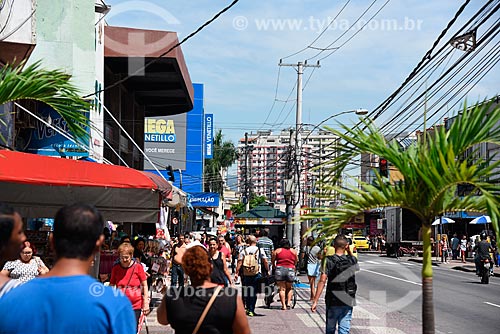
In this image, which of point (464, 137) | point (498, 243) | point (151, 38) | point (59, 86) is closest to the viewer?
point (498, 243)

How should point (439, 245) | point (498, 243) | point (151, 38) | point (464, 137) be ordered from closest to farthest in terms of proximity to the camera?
point (498, 243) < point (464, 137) < point (151, 38) < point (439, 245)

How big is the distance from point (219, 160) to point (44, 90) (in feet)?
262

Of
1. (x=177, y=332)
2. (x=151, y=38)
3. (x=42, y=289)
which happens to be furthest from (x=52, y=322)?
(x=151, y=38)

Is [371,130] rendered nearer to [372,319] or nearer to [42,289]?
[42,289]

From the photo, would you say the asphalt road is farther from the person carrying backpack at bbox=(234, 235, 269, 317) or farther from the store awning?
the store awning

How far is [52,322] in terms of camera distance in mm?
3223

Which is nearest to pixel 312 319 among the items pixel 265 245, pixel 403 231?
pixel 265 245

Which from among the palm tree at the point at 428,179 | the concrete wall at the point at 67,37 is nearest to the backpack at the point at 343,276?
the palm tree at the point at 428,179

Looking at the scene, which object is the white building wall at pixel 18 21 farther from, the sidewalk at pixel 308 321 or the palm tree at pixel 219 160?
the palm tree at pixel 219 160

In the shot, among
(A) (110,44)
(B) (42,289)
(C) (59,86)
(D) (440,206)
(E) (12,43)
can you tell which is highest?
(A) (110,44)

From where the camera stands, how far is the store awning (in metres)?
11.2

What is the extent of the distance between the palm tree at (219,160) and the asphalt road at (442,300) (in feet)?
180

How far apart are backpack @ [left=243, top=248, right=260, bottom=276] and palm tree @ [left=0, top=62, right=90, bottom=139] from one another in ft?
25.2

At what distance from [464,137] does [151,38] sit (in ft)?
68.6
